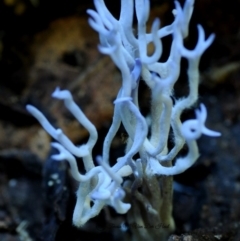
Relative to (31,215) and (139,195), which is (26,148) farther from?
(139,195)

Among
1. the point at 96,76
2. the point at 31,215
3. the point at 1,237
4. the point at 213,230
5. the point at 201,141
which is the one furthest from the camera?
the point at 96,76

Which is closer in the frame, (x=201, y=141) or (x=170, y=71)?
(x=170, y=71)

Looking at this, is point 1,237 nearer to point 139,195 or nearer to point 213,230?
point 139,195

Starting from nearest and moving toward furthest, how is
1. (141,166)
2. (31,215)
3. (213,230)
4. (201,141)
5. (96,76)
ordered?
1. (141,166)
2. (213,230)
3. (31,215)
4. (201,141)
5. (96,76)

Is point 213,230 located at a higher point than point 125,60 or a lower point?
lower

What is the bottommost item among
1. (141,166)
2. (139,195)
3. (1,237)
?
(1,237)

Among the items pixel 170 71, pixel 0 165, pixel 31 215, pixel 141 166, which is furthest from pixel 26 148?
pixel 170 71
